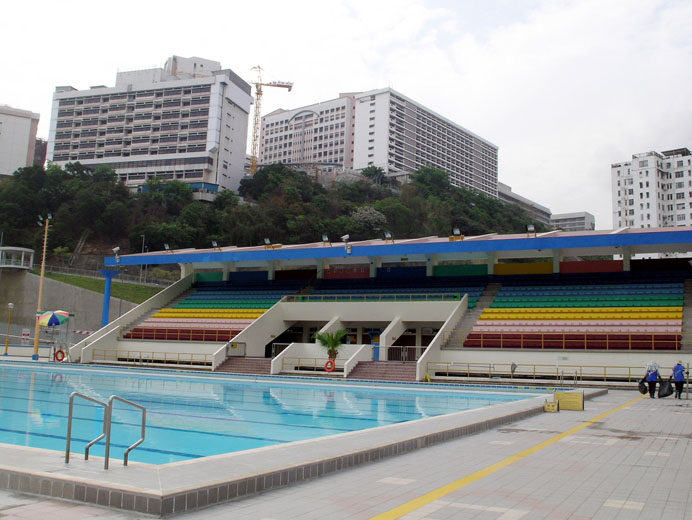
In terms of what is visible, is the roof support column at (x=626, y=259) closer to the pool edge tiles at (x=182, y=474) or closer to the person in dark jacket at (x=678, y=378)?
the person in dark jacket at (x=678, y=378)

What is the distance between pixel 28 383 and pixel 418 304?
16906 millimetres

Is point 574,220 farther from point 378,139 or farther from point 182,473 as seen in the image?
point 182,473

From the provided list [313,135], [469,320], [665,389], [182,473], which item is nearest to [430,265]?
[469,320]

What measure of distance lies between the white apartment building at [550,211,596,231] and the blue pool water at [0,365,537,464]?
501 ft

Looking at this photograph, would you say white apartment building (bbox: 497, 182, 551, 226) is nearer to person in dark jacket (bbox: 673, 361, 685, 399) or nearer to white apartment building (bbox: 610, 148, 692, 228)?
white apartment building (bbox: 610, 148, 692, 228)

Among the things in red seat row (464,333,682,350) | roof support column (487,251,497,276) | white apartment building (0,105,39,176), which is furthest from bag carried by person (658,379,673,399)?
white apartment building (0,105,39,176)

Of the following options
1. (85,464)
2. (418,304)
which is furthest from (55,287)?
(85,464)

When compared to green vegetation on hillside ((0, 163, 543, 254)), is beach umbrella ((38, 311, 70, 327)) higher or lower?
lower

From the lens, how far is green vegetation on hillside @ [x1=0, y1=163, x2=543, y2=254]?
64125 mm

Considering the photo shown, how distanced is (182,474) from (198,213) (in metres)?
66.3

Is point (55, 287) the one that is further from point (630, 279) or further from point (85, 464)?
point (85, 464)

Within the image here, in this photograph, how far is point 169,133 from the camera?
97.2 metres

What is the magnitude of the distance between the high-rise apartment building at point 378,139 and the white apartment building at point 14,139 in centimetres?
5396

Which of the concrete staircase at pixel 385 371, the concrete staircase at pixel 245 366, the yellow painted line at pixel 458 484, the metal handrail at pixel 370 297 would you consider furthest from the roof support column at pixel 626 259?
the yellow painted line at pixel 458 484
